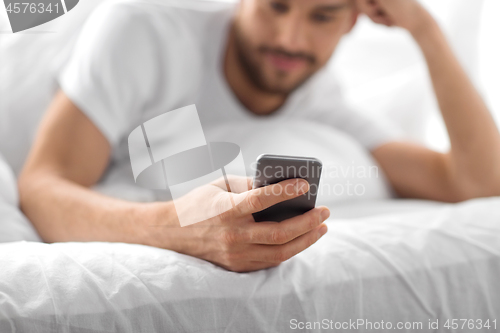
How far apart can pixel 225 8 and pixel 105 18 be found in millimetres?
264

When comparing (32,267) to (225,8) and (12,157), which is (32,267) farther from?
(225,8)

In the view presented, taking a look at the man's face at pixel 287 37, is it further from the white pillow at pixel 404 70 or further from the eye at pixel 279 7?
the white pillow at pixel 404 70

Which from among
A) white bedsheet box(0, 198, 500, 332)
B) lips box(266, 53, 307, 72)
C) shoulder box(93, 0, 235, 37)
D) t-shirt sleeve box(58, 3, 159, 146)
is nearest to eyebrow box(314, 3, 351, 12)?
lips box(266, 53, 307, 72)

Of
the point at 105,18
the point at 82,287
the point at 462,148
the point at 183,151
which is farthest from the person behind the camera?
the point at 462,148

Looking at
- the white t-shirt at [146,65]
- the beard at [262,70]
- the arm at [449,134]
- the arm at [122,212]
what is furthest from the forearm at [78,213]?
the arm at [449,134]

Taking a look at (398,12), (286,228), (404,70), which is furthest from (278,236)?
(404,70)

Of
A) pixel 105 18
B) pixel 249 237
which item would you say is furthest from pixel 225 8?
pixel 249 237

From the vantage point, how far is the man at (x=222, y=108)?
420 millimetres

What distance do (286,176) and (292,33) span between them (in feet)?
1.52

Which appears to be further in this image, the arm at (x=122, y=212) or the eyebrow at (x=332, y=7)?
the eyebrow at (x=332, y=7)

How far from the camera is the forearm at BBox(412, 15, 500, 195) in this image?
764mm

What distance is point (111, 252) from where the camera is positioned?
0.40 m

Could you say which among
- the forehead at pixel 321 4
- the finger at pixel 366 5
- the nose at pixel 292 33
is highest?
the forehead at pixel 321 4

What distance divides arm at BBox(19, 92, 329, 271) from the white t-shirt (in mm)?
39
